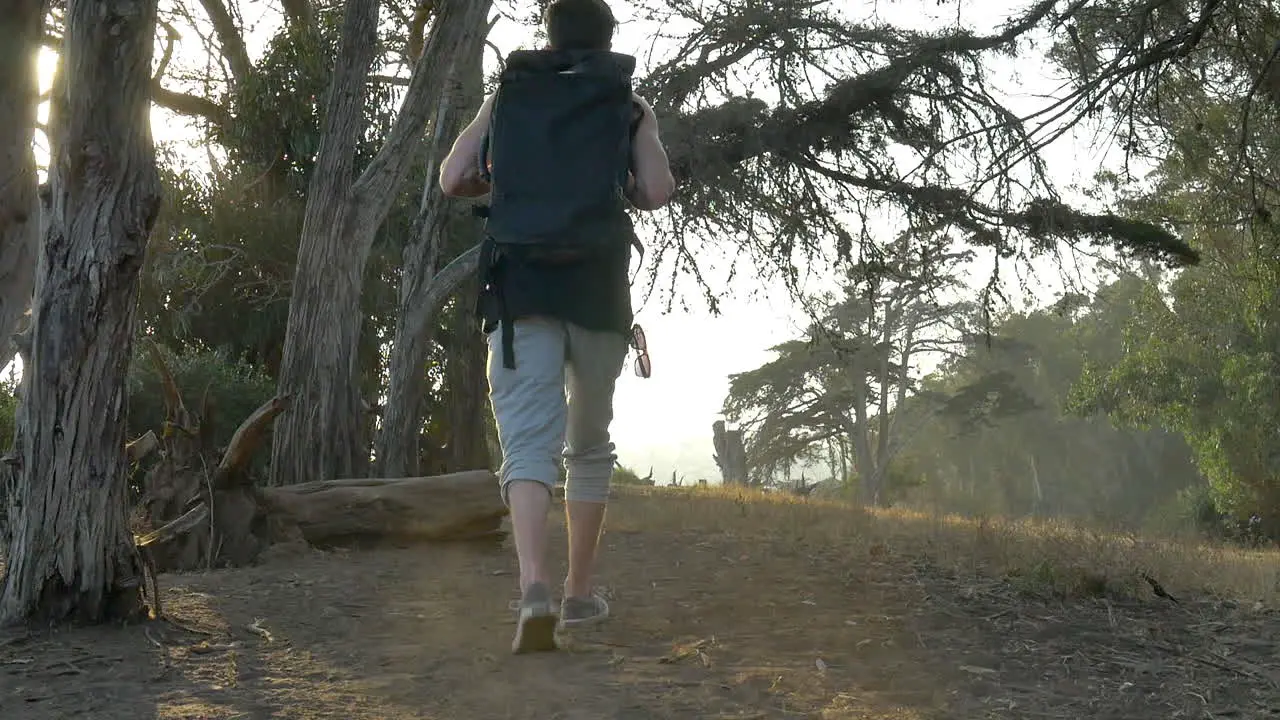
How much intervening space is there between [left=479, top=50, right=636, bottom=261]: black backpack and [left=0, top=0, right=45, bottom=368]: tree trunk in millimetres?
3842

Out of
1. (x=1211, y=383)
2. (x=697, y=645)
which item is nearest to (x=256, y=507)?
(x=697, y=645)

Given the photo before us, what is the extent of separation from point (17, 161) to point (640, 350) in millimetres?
4281

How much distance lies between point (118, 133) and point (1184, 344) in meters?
27.4

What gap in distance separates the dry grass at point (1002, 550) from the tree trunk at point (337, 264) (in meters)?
2.25

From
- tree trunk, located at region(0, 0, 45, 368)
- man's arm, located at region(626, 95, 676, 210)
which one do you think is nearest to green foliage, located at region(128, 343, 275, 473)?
tree trunk, located at region(0, 0, 45, 368)

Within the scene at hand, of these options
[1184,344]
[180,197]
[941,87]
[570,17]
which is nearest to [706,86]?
[941,87]

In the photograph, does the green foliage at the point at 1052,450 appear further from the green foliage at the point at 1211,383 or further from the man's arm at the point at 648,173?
the man's arm at the point at 648,173

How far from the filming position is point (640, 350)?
3.79m

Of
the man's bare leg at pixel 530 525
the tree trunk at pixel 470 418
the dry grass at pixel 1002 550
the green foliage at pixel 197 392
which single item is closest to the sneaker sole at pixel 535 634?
the man's bare leg at pixel 530 525

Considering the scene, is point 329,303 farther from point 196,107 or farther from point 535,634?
point 196,107

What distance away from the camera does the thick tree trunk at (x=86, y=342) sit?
13.1 feet

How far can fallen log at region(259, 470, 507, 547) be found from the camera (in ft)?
20.9

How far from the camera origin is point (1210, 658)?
4074 mm

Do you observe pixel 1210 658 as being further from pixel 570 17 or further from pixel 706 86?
pixel 706 86
